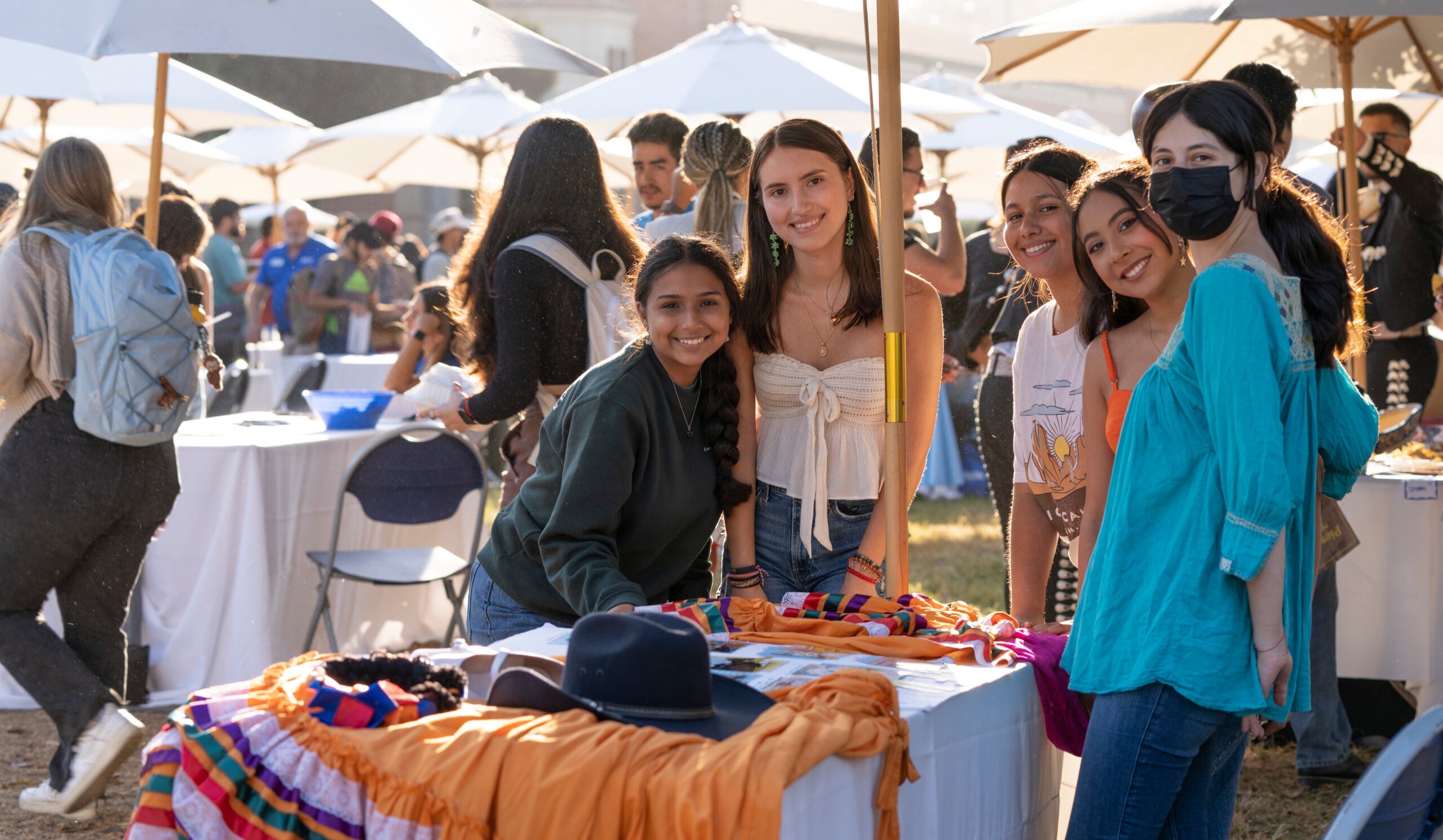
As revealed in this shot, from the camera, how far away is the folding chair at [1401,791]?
1433 mm

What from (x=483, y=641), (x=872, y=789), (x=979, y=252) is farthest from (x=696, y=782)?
(x=979, y=252)

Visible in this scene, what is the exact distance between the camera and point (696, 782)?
1.41m

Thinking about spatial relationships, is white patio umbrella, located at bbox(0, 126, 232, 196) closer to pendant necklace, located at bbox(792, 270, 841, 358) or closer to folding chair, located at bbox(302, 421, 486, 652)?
folding chair, located at bbox(302, 421, 486, 652)

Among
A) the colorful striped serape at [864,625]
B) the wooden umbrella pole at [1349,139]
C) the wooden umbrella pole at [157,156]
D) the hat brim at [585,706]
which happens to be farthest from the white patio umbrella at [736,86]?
the hat brim at [585,706]

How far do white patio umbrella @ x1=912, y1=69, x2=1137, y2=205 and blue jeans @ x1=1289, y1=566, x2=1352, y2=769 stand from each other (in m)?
4.07

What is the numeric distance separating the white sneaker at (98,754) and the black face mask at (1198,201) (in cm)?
297

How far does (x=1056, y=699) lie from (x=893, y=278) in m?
0.78

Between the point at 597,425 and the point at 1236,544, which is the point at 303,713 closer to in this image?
the point at 597,425

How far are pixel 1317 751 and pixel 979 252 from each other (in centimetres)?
229

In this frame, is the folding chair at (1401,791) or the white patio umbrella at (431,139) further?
the white patio umbrella at (431,139)

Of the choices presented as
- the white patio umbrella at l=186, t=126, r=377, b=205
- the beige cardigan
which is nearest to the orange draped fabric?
the beige cardigan

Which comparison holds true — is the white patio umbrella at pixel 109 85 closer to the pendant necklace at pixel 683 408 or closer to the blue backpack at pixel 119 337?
the blue backpack at pixel 119 337

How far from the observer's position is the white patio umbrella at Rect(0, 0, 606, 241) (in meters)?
3.34

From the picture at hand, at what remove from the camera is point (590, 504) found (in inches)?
83.8
